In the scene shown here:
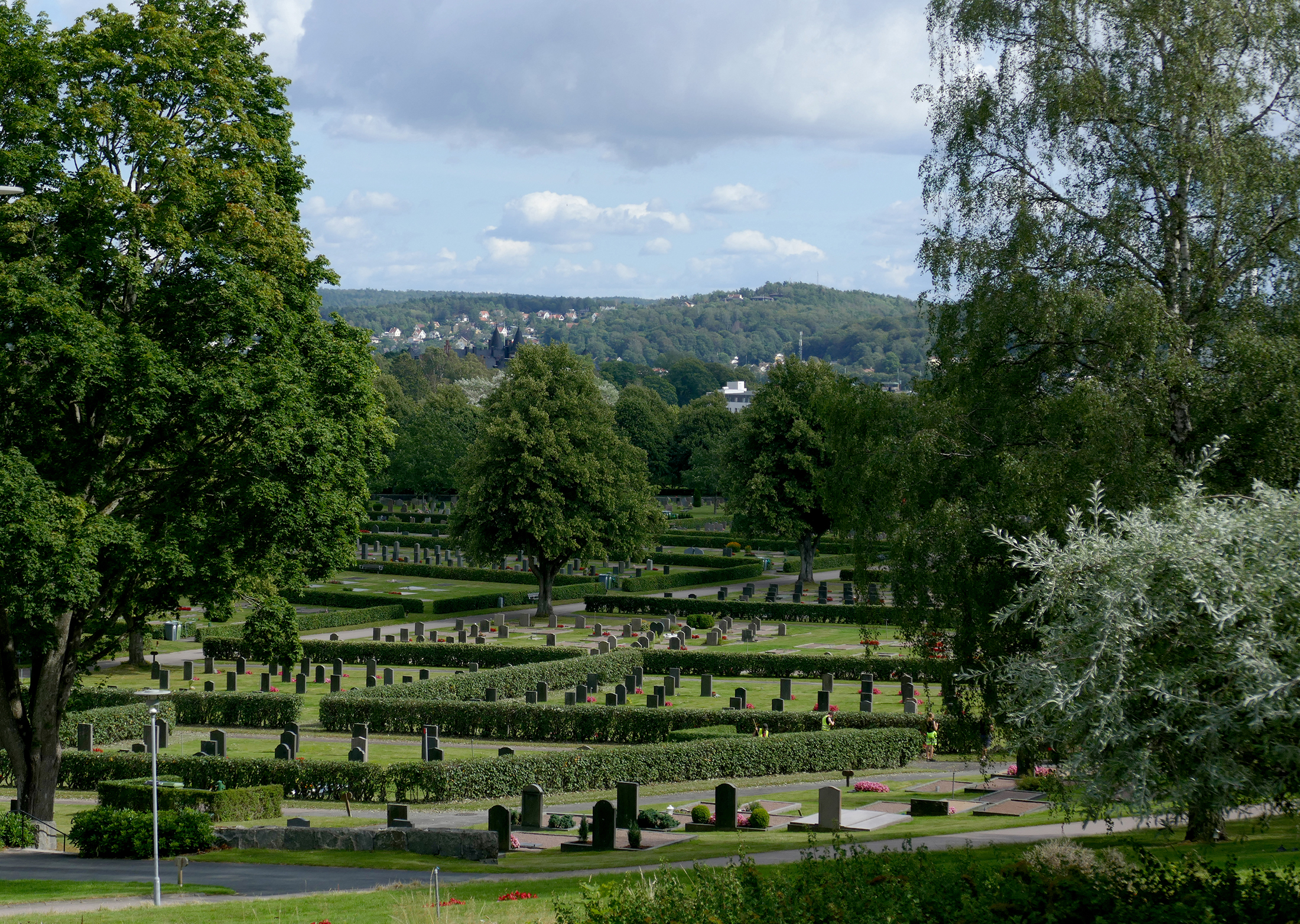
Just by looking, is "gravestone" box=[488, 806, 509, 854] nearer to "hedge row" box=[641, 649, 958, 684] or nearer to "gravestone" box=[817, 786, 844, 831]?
"gravestone" box=[817, 786, 844, 831]

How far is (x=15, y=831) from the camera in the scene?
20609 mm

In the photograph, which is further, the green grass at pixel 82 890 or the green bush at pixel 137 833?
the green bush at pixel 137 833

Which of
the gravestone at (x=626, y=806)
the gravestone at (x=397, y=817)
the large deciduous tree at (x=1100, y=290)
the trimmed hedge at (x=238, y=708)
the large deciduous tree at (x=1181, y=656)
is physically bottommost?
the trimmed hedge at (x=238, y=708)

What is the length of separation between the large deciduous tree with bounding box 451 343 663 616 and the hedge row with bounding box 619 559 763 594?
664 centimetres

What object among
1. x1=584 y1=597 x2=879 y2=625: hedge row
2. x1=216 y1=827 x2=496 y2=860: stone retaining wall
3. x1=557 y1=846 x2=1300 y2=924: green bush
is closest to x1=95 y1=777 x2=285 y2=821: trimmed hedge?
x1=216 y1=827 x2=496 y2=860: stone retaining wall

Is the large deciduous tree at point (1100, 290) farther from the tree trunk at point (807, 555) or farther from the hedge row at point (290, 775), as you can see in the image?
the tree trunk at point (807, 555)

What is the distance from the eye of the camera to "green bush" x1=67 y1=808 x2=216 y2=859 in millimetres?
19875

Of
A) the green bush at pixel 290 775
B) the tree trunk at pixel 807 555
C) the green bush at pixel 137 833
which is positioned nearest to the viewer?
the green bush at pixel 137 833

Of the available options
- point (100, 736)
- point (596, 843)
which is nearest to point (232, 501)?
point (596, 843)

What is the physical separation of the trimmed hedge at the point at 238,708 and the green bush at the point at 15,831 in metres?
12.7

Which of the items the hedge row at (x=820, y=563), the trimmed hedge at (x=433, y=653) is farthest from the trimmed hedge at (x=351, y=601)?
the hedge row at (x=820, y=563)

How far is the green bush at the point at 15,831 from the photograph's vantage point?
20.5 meters

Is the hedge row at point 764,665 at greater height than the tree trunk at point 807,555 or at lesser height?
lesser

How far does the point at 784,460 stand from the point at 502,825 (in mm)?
43101
